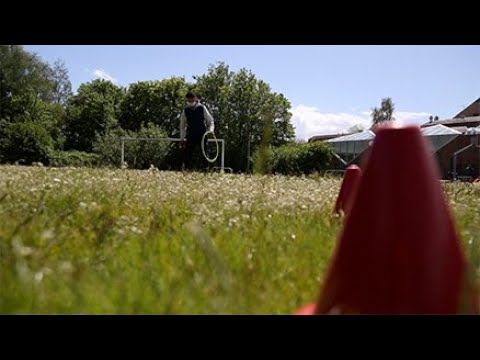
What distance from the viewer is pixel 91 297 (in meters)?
1.44

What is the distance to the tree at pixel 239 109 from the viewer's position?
3891cm

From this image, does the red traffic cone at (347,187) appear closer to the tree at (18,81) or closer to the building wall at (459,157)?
the building wall at (459,157)

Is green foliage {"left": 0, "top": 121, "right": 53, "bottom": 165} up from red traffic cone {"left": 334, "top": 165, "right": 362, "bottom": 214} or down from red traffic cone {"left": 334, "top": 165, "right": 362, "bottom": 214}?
up

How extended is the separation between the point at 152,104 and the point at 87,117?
9.19 meters

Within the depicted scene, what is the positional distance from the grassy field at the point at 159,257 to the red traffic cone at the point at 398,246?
33cm

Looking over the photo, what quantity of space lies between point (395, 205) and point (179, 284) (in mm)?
809

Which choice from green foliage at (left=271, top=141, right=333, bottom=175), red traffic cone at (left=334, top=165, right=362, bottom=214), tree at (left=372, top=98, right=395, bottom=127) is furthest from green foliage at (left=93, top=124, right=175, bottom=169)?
tree at (left=372, top=98, right=395, bottom=127)

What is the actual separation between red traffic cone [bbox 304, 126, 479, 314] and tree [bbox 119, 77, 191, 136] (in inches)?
2536

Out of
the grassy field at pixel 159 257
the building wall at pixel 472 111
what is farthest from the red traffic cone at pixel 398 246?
the building wall at pixel 472 111

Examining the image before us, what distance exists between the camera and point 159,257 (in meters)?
2.22

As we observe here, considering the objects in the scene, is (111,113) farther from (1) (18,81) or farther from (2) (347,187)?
(2) (347,187)

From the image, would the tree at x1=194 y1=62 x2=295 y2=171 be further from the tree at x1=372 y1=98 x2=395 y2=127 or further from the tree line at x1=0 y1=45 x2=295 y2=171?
the tree at x1=372 y1=98 x2=395 y2=127

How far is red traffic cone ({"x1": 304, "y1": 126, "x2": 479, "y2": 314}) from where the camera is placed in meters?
1.41
